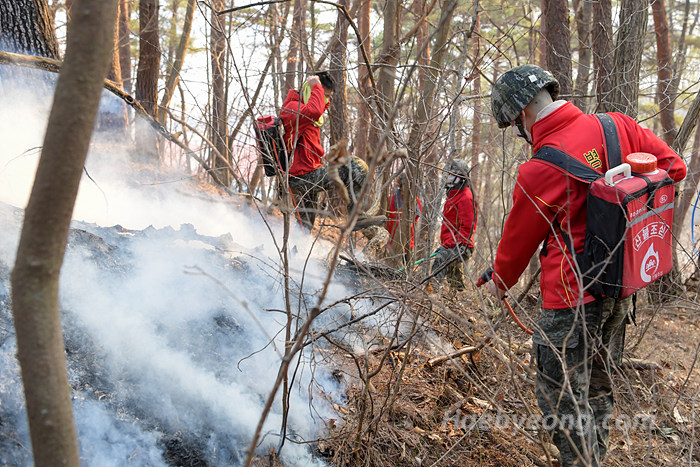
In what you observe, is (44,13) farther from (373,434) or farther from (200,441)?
(373,434)

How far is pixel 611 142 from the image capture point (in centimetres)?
256

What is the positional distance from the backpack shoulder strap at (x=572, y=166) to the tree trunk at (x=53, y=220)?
208 cm

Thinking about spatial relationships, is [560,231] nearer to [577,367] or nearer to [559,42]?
[577,367]

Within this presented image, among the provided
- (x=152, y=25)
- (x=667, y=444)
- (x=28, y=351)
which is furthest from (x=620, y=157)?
(x=152, y=25)

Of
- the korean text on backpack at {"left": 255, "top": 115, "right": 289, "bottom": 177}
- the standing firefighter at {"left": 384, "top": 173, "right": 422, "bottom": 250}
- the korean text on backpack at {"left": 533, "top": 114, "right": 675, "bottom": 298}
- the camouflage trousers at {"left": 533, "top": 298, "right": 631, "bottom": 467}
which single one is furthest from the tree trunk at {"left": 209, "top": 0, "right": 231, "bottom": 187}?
the standing firefighter at {"left": 384, "top": 173, "right": 422, "bottom": 250}

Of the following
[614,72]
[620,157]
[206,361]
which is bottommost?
[206,361]

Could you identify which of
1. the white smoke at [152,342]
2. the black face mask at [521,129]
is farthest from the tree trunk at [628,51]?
the white smoke at [152,342]

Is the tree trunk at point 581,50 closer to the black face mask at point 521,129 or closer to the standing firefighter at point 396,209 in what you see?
the standing firefighter at point 396,209

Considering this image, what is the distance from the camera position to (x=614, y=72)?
209 inches

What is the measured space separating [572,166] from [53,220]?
2.26m

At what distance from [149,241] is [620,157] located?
11.1ft

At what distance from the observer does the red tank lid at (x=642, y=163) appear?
7.82 feet

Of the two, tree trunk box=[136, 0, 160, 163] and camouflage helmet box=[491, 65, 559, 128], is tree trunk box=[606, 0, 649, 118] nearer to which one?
camouflage helmet box=[491, 65, 559, 128]

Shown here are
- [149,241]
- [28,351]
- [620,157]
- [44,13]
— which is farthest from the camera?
[44,13]
